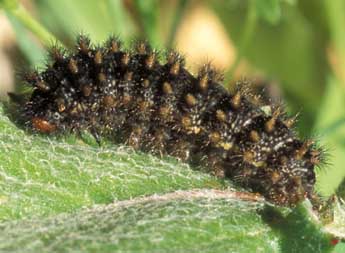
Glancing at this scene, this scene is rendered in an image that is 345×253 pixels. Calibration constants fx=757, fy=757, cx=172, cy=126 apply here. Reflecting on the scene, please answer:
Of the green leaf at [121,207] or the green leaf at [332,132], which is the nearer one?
the green leaf at [121,207]

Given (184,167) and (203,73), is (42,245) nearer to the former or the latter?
(184,167)

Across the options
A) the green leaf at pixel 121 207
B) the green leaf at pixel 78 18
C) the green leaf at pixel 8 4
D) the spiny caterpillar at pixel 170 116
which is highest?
the green leaf at pixel 78 18

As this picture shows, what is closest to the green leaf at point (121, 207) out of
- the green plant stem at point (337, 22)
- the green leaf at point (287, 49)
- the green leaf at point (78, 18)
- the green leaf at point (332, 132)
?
the green leaf at point (332, 132)

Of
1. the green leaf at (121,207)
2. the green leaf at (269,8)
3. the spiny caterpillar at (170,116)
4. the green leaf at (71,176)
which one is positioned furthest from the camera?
the green leaf at (269,8)

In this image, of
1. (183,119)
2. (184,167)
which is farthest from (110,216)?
(183,119)

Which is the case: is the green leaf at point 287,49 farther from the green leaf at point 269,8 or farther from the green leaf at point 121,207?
the green leaf at point 121,207
